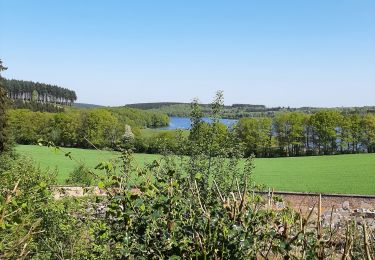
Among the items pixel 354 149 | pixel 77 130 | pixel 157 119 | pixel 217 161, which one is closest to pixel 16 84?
pixel 157 119

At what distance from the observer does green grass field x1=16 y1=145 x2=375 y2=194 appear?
132ft

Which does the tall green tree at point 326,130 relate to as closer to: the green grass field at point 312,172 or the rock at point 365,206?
the green grass field at point 312,172

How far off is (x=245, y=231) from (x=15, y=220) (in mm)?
1711

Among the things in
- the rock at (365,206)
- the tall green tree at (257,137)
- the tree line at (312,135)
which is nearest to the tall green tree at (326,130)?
the tree line at (312,135)

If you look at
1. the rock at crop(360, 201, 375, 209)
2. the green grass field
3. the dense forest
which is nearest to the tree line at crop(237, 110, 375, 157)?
the dense forest

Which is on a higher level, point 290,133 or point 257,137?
point 290,133

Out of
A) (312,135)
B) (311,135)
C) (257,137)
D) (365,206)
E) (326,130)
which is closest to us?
(365,206)

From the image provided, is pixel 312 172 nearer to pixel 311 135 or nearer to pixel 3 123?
pixel 311 135

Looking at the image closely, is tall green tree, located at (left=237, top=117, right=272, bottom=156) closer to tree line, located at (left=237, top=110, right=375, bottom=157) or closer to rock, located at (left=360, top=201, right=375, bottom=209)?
tree line, located at (left=237, top=110, right=375, bottom=157)

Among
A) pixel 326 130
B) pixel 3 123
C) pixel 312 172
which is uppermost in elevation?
pixel 3 123

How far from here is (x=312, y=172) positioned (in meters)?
50.0

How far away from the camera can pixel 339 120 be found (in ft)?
247

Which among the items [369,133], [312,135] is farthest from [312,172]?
[369,133]

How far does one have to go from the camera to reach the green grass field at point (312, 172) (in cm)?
4034
